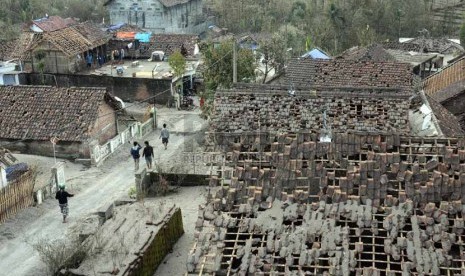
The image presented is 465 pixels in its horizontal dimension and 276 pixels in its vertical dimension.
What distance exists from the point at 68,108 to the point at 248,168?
15.7 metres

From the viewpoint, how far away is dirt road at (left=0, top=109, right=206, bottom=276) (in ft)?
52.2

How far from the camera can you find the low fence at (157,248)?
485 inches

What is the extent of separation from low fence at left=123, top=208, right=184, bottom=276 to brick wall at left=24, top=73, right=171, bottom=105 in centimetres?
1905

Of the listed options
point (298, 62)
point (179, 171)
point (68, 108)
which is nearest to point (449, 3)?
point (298, 62)

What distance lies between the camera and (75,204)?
782 inches

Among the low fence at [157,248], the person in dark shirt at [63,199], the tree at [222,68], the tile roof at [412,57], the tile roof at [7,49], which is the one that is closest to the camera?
the low fence at [157,248]

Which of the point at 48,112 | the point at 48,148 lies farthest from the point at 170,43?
the point at 48,148

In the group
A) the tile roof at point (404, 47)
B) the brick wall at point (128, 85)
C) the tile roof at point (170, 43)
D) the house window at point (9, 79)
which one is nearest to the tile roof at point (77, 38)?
the brick wall at point (128, 85)

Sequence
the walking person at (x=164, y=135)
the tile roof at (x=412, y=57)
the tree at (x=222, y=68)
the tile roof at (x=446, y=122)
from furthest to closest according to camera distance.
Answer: the tile roof at (x=412, y=57) < the tree at (x=222, y=68) < the walking person at (x=164, y=135) < the tile roof at (x=446, y=122)

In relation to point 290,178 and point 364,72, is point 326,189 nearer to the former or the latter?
point 290,178

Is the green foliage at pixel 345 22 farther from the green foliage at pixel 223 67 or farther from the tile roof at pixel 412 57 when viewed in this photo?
the green foliage at pixel 223 67

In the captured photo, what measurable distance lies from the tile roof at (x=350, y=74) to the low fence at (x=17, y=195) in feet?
34.2

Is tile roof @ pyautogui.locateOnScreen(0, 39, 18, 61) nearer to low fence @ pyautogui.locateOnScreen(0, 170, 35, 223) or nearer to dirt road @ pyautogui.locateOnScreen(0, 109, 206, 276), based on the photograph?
dirt road @ pyautogui.locateOnScreen(0, 109, 206, 276)

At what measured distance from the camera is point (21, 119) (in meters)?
25.3
